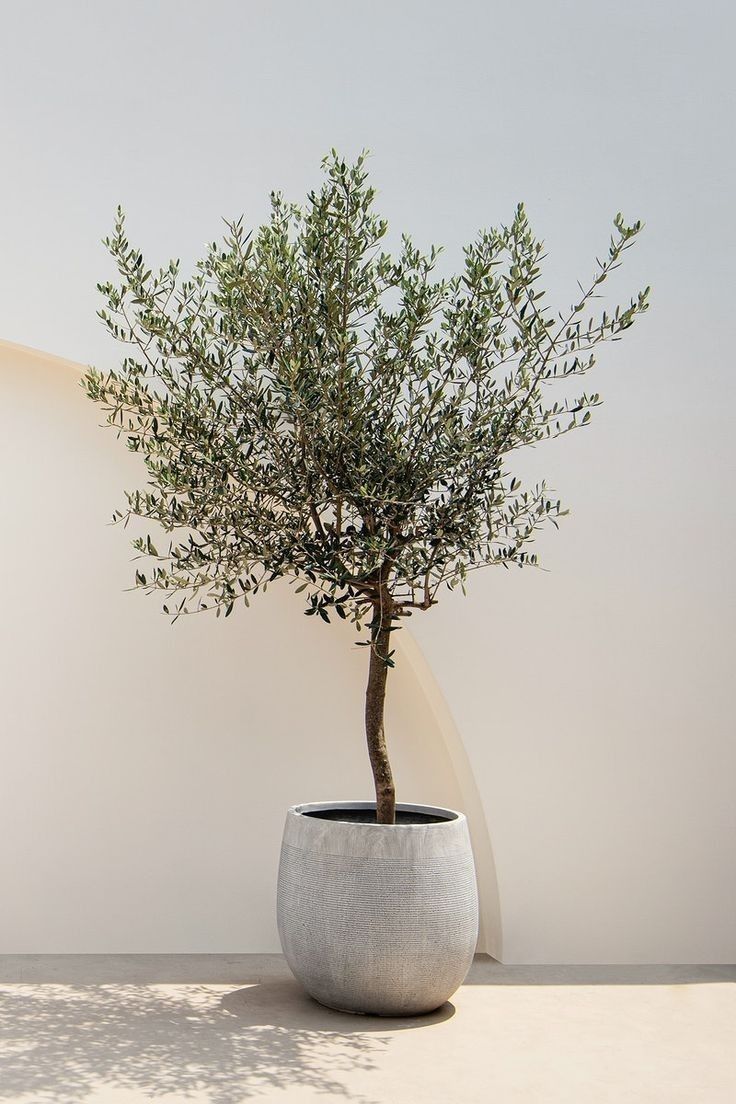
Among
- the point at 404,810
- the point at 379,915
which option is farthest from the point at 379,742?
the point at 379,915

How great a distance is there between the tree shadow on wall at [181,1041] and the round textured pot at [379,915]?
0.12 m

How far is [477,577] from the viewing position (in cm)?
425

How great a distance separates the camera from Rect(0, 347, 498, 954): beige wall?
14.0ft

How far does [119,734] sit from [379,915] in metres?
1.45

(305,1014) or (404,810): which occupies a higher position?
(404,810)

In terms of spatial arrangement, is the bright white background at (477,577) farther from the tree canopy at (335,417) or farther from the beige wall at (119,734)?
the tree canopy at (335,417)

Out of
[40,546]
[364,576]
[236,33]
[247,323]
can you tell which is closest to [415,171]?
[236,33]

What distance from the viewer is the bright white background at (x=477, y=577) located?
4.21 metres

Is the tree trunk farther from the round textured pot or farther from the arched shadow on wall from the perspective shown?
the arched shadow on wall

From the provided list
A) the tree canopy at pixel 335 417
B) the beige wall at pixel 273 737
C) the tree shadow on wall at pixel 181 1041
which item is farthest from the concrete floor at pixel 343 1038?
the tree canopy at pixel 335 417

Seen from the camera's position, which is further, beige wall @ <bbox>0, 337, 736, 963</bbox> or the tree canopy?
beige wall @ <bbox>0, 337, 736, 963</bbox>

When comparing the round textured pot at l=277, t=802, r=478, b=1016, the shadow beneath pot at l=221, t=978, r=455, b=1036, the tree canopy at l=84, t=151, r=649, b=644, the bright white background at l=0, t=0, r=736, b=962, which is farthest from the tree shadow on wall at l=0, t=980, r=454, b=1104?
the tree canopy at l=84, t=151, r=649, b=644

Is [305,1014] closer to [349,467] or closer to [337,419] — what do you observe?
[349,467]

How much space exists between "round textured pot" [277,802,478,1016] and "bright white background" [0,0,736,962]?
0.77 meters
